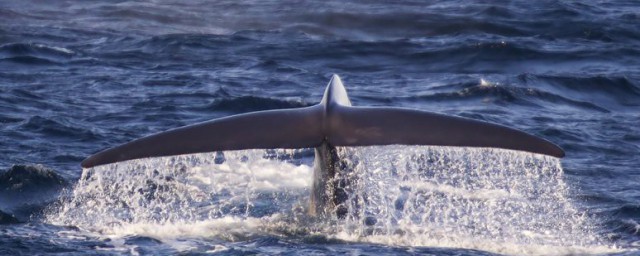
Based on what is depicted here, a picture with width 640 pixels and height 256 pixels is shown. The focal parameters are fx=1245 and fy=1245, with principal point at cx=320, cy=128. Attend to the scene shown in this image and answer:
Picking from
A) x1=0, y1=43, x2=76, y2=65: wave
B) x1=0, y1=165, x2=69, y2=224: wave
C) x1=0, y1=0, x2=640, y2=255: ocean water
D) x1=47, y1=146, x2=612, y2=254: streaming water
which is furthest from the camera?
x1=0, y1=43, x2=76, y2=65: wave

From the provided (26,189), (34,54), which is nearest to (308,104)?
(26,189)

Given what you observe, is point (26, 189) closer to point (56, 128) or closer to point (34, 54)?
Answer: point (56, 128)

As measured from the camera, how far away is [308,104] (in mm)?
16625

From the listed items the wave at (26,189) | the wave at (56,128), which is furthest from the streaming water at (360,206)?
the wave at (56,128)

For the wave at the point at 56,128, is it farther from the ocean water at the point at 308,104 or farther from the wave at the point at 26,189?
the wave at the point at 26,189

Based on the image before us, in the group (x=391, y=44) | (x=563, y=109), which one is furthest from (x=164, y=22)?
(x=563, y=109)

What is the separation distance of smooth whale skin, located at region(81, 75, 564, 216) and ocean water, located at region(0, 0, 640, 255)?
12 centimetres

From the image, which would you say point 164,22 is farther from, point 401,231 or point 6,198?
point 401,231

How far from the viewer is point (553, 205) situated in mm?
11438

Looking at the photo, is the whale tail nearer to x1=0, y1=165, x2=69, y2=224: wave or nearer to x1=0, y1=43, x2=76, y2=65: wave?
x1=0, y1=165, x2=69, y2=224: wave

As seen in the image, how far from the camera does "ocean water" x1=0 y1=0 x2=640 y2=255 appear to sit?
955cm

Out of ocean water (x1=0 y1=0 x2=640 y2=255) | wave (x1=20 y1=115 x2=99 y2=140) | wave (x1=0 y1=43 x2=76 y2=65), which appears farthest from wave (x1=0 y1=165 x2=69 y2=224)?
wave (x1=0 y1=43 x2=76 y2=65)

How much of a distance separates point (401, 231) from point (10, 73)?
10.8 metres

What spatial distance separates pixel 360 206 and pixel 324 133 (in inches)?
40.8
